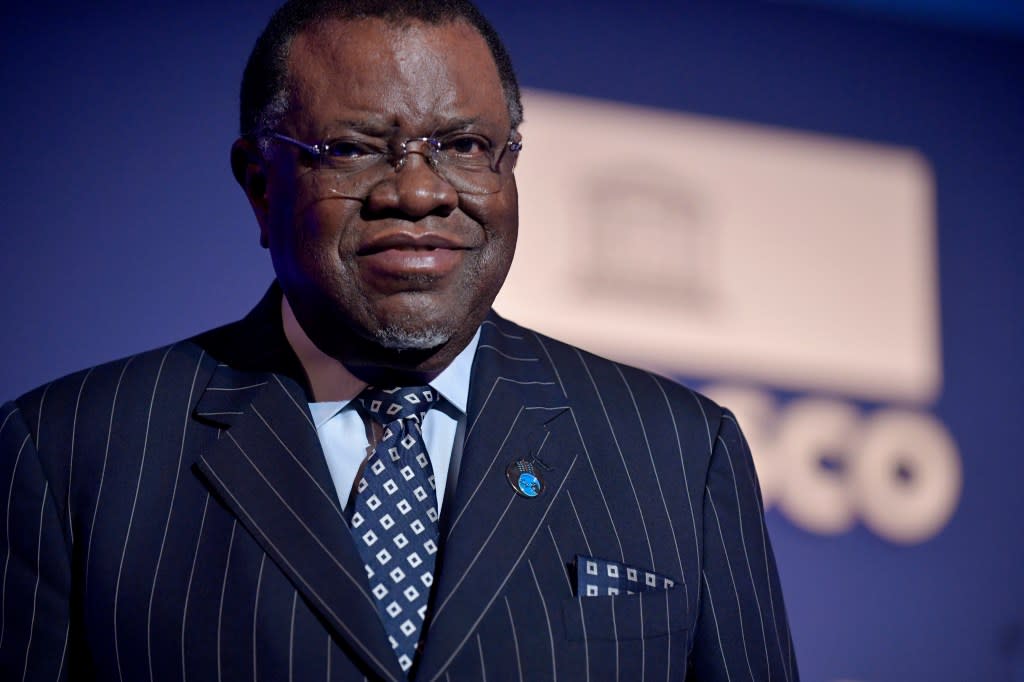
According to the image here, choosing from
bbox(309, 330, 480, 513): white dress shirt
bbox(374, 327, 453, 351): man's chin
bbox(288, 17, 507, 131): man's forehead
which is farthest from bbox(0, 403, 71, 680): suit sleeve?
bbox(288, 17, 507, 131): man's forehead

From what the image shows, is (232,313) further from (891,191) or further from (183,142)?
(891,191)

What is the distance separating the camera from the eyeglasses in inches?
49.9

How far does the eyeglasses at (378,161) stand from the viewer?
1269mm

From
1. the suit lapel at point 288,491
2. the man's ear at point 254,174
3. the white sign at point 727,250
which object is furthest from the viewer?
the white sign at point 727,250

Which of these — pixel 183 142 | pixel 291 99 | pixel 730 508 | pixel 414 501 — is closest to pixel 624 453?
pixel 730 508

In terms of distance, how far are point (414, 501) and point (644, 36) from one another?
1776 millimetres

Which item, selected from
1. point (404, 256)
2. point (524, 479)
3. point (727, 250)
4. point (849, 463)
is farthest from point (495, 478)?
point (849, 463)

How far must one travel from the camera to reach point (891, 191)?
284 cm

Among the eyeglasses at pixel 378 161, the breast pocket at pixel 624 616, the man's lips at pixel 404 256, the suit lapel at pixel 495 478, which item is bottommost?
the breast pocket at pixel 624 616

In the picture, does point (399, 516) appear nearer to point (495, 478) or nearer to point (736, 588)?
point (495, 478)

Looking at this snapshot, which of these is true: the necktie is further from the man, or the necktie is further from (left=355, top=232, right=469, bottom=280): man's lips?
(left=355, top=232, right=469, bottom=280): man's lips

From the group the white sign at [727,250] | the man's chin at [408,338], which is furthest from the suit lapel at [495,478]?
the white sign at [727,250]

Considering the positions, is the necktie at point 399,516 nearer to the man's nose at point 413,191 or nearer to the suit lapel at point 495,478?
the suit lapel at point 495,478

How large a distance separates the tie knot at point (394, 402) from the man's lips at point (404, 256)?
15 cm
